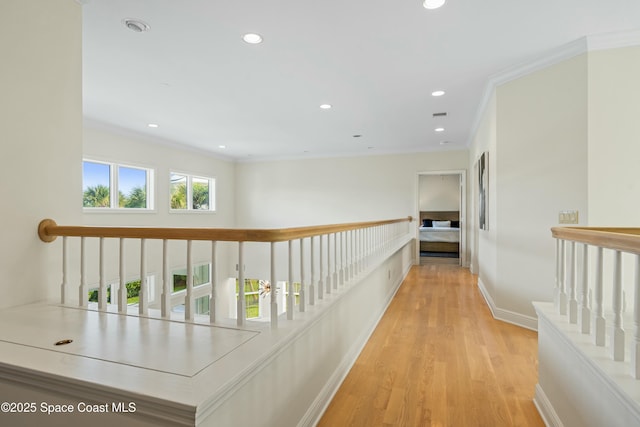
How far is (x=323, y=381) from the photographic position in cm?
206

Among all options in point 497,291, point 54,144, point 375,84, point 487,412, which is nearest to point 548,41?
point 375,84

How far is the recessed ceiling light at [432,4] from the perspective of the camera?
2.29 metres

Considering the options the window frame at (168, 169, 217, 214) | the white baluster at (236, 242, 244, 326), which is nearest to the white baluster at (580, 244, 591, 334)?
the white baluster at (236, 242, 244, 326)

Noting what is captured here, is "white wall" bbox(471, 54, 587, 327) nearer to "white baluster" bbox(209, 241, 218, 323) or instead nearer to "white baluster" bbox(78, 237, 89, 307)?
"white baluster" bbox(209, 241, 218, 323)

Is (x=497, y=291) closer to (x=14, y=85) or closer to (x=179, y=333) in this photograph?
(x=179, y=333)

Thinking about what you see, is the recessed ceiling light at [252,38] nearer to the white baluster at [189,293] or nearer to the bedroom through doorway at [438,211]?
the white baluster at [189,293]

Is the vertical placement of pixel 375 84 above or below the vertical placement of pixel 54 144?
above

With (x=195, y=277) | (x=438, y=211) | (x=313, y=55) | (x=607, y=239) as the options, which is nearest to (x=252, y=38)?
(x=313, y=55)

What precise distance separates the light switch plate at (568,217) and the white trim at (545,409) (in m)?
1.68

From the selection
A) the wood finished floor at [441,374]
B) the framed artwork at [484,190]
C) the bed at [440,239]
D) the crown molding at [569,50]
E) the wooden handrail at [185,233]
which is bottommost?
the wood finished floor at [441,374]

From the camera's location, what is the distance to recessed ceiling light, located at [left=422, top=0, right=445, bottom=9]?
7.51ft

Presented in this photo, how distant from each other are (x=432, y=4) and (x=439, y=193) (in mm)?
8622

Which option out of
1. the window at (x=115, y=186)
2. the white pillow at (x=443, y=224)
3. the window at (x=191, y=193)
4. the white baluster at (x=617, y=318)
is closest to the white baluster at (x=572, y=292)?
the white baluster at (x=617, y=318)

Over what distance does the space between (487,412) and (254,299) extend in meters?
9.78
